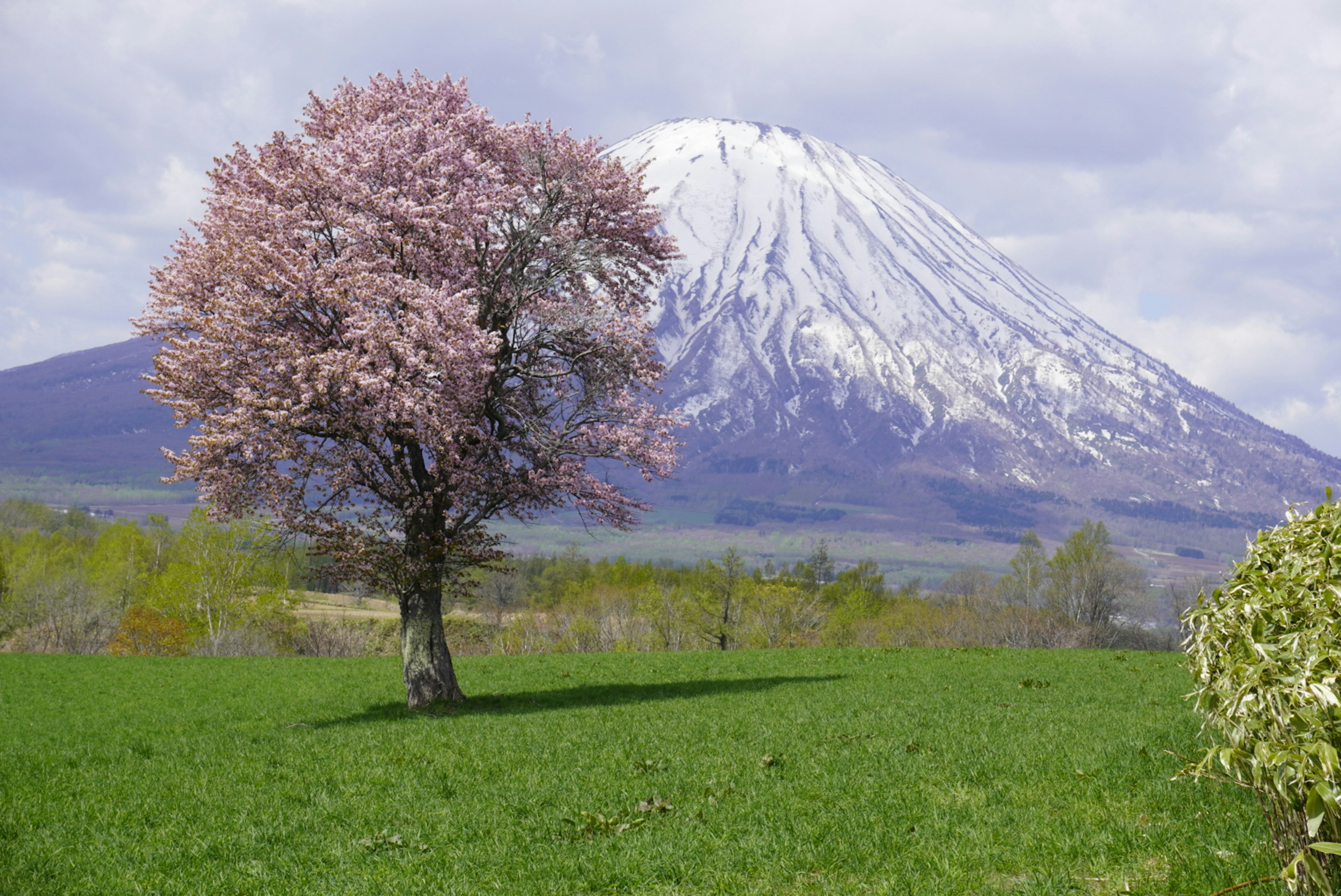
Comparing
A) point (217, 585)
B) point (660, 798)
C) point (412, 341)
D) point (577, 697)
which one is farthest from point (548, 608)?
point (660, 798)

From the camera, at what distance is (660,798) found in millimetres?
10914

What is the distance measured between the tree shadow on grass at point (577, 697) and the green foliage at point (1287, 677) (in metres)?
17.6

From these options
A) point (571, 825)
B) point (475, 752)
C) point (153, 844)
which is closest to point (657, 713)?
point (475, 752)

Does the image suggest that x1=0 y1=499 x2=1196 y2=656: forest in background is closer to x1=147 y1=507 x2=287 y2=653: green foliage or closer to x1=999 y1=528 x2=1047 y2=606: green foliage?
x1=147 y1=507 x2=287 y2=653: green foliage

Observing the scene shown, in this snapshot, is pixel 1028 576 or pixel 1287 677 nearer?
pixel 1287 677

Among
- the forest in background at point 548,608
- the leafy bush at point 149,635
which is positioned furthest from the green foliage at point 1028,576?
the leafy bush at point 149,635

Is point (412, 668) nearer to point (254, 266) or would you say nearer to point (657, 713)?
point (657, 713)

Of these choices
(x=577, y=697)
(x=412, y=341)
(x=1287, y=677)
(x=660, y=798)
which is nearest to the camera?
(x=1287, y=677)

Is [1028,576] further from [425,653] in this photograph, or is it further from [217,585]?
[425,653]

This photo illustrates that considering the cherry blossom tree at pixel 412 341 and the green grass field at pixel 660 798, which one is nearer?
the green grass field at pixel 660 798

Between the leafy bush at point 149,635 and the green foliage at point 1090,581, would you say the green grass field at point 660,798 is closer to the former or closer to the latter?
the leafy bush at point 149,635

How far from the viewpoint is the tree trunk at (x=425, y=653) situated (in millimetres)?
23328

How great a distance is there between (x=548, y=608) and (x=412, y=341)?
9249 cm

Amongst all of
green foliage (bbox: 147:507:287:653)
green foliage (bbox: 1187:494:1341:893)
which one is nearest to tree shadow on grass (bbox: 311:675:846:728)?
green foliage (bbox: 1187:494:1341:893)
